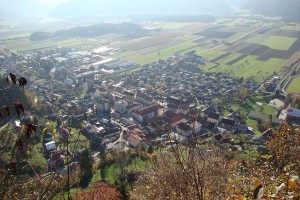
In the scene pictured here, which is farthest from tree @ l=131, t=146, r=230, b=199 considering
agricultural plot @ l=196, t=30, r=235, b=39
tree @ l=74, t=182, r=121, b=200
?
agricultural plot @ l=196, t=30, r=235, b=39

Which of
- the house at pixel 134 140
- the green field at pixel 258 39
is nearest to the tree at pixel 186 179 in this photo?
the house at pixel 134 140

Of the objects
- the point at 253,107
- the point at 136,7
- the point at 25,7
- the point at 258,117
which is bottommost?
the point at 253,107

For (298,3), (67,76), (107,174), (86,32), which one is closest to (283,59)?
(67,76)

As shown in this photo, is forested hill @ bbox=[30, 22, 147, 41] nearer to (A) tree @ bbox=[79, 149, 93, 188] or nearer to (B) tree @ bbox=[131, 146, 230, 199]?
(A) tree @ bbox=[79, 149, 93, 188]

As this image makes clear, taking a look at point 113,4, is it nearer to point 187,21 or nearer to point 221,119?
point 187,21

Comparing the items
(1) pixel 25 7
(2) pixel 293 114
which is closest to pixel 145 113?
(2) pixel 293 114

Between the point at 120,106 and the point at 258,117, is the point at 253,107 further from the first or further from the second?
the point at 120,106
